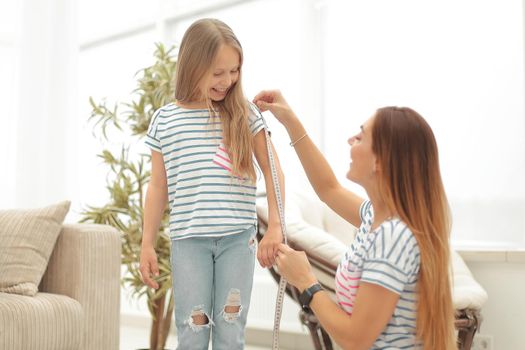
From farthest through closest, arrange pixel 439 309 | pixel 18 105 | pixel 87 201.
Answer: pixel 87 201 → pixel 18 105 → pixel 439 309

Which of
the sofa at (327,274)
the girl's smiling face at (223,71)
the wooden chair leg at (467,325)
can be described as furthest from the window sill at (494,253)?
the girl's smiling face at (223,71)

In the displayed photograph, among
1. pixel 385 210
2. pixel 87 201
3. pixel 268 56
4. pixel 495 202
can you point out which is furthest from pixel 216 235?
pixel 87 201

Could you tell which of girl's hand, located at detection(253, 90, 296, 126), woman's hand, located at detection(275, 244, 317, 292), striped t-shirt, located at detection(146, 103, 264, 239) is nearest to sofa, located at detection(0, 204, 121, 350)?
striped t-shirt, located at detection(146, 103, 264, 239)

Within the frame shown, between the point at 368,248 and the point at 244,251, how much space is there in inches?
28.5

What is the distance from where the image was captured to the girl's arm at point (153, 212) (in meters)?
1.92

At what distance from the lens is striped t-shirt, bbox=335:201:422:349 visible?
1158mm

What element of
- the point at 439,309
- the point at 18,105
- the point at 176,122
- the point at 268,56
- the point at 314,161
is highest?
the point at 268,56

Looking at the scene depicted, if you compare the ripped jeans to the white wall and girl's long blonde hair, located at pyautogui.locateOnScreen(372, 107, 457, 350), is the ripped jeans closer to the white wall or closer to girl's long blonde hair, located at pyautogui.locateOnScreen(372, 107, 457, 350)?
girl's long blonde hair, located at pyautogui.locateOnScreen(372, 107, 457, 350)

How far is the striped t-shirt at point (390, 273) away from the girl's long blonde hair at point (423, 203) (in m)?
0.02

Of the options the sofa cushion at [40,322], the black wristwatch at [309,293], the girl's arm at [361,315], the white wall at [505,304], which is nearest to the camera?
the girl's arm at [361,315]

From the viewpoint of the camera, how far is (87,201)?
17.3 ft

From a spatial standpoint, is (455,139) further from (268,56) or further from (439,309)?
(439,309)

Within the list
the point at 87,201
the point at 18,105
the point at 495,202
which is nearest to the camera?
the point at 495,202

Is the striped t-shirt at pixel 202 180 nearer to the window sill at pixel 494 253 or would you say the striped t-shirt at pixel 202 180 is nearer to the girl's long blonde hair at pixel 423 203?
the girl's long blonde hair at pixel 423 203
